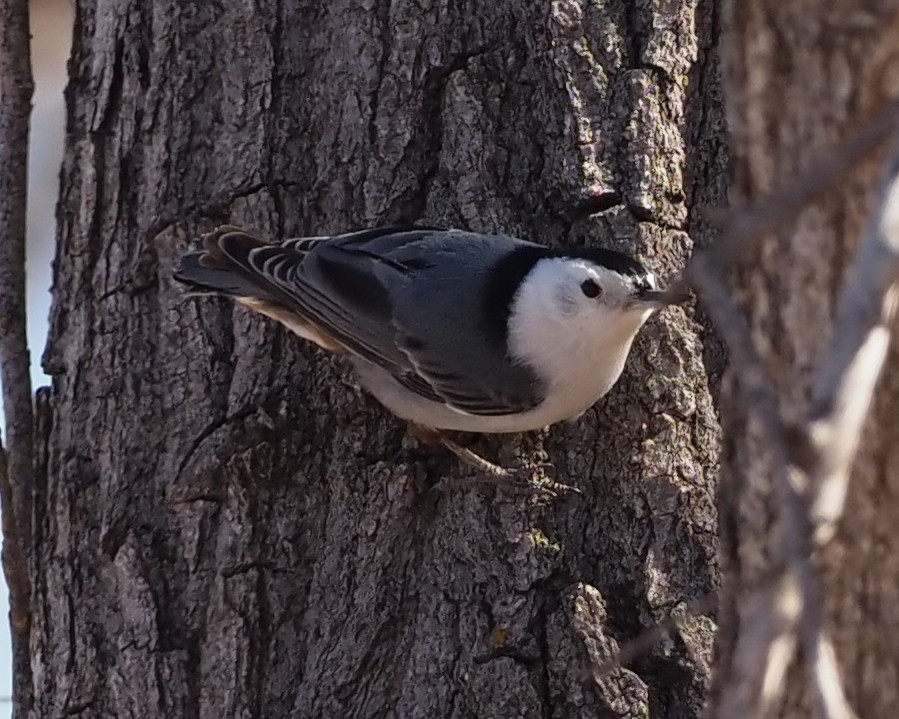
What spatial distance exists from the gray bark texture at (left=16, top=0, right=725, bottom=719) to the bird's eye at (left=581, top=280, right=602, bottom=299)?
0.26 ft

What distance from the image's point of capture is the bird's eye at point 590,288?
2.14 m

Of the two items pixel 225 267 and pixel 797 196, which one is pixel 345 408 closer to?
pixel 225 267

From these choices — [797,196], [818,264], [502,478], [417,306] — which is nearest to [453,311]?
[417,306]

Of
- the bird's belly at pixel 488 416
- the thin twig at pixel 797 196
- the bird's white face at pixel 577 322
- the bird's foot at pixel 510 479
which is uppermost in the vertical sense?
the thin twig at pixel 797 196

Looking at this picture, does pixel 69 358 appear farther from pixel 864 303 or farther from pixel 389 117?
pixel 864 303

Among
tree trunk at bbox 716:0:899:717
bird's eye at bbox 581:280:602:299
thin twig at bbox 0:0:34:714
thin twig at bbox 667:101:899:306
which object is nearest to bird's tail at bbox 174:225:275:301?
thin twig at bbox 0:0:34:714

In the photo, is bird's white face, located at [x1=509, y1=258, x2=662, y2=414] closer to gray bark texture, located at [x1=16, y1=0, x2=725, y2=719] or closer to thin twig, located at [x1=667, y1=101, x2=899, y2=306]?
gray bark texture, located at [x1=16, y1=0, x2=725, y2=719]

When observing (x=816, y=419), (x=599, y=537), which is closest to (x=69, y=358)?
(x=599, y=537)

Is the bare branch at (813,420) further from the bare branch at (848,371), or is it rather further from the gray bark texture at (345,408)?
the gray bark texture at (345,408)

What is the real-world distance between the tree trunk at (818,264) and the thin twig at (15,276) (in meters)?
1.40

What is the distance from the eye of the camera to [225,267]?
2.03m

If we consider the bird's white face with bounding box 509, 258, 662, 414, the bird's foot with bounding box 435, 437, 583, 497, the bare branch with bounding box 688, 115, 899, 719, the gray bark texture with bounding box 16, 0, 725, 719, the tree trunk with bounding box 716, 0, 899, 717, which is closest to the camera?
the bare branch with bounding box 688, 115, 899, 719

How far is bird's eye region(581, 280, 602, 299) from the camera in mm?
2143

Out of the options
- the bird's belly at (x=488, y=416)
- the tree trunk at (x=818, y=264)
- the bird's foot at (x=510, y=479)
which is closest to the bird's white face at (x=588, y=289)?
the bird's belly at (x=488, y=416)
